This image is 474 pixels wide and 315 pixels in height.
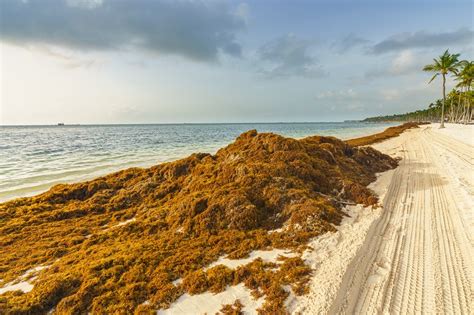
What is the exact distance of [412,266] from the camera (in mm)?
4688

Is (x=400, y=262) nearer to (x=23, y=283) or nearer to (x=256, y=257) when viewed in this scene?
(x=256, y=257)

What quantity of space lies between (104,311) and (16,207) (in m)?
8.31

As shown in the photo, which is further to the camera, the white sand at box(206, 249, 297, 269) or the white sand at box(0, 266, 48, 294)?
the white sand at box(206, 249, 297, 269)

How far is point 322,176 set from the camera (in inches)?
361

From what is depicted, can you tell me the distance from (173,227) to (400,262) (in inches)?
214

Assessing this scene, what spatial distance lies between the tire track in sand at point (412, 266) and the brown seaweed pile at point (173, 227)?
977 mm

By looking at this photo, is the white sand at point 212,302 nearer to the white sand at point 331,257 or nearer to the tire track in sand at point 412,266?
the white sand at point 331,257

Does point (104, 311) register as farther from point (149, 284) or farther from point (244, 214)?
point (244, 214)

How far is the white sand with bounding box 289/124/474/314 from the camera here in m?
3.81

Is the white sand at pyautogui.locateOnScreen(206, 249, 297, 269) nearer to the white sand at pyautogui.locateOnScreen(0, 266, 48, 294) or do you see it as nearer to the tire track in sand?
the tire track in sand

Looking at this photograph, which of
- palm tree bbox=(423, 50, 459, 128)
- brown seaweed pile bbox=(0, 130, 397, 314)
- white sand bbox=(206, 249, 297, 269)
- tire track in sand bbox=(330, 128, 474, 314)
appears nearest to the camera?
tire track in sand bbox=(330, 128, 474, 314)

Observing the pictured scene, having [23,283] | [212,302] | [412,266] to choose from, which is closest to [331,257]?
[412,266]

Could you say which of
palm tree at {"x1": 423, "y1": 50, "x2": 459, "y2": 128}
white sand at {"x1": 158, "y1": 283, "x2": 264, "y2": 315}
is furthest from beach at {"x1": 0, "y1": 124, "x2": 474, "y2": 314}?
palm tree at {"x1": 423, "y1": 50, "x2": 459, "y2": 128}

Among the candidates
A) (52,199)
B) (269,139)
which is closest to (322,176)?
(269,139)
